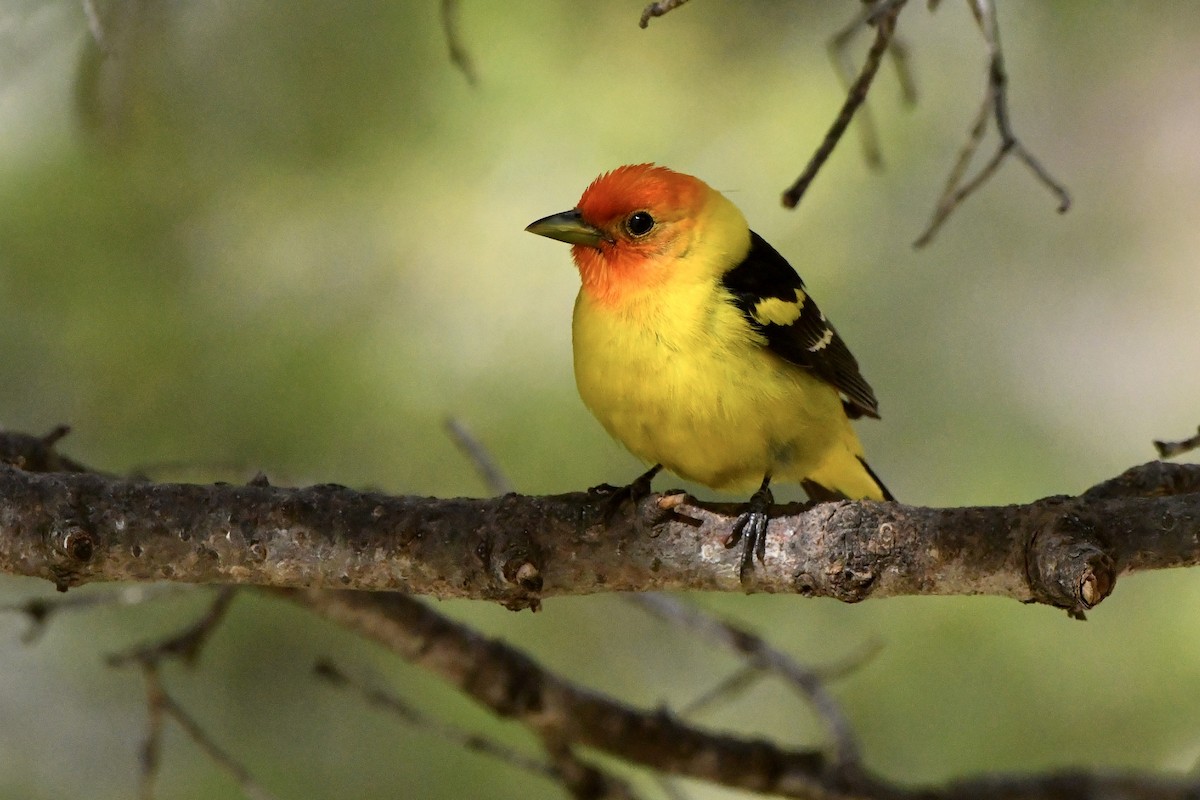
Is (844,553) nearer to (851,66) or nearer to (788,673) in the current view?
(788,673)

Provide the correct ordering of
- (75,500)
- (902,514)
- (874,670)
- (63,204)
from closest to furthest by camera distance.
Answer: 1. (902,514)
2. (75,500)
3. (63,204)
4. (874,670)

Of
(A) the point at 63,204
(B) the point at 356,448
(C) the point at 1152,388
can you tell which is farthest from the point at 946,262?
(A) the point at 63,204

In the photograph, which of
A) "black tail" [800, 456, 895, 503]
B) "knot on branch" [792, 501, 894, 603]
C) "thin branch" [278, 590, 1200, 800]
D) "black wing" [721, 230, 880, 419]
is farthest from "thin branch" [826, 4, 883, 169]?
"thin branch" [278, 590, 1200, 800]

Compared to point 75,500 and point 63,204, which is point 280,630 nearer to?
point 63,204

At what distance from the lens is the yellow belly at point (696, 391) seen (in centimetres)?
246

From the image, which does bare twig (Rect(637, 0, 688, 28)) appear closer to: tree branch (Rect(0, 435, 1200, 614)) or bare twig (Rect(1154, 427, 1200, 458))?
tree branch (Rect(0, 435, 1200, 614))

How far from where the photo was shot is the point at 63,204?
3.54m

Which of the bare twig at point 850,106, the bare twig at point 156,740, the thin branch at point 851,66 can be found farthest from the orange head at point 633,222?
the bare twig at point 156,740

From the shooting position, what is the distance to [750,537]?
79.0 inches

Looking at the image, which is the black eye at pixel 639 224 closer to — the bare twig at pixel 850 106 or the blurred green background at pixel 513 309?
the bare twig at pixel 850 106

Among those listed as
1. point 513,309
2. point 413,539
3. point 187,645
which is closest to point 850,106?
point 413,539

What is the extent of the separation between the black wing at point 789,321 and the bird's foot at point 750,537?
0.62 meters

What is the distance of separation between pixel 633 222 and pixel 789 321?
1.44ft

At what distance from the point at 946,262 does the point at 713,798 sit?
73.2 inches
